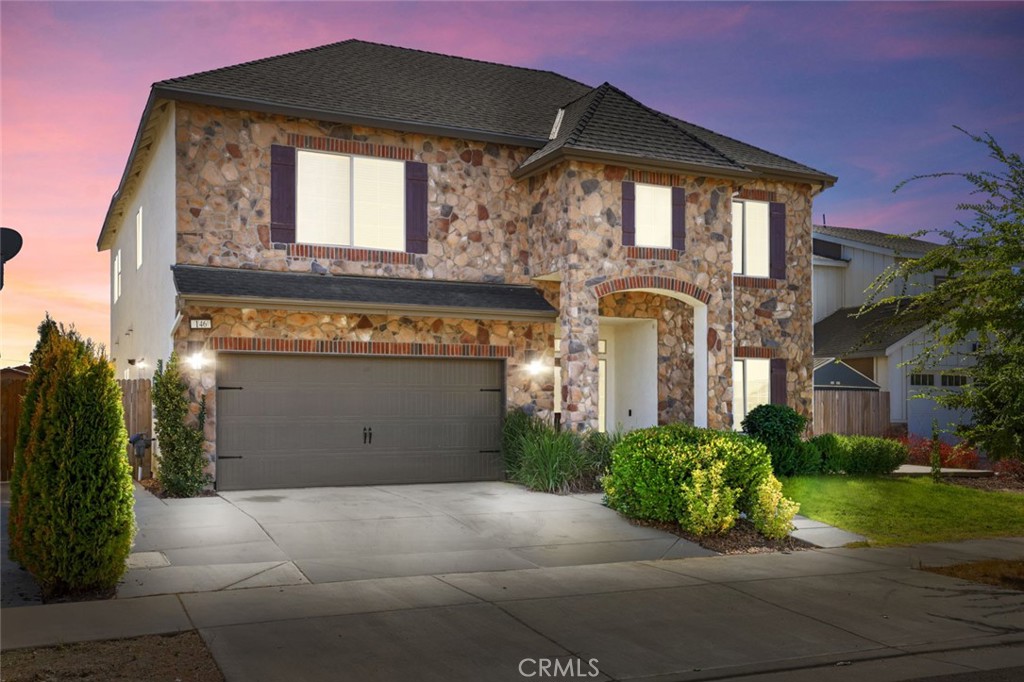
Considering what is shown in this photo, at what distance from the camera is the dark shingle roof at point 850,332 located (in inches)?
1014

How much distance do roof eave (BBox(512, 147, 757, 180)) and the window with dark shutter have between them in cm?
432

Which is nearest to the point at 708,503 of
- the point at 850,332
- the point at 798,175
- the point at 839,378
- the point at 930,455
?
the point at 798,175

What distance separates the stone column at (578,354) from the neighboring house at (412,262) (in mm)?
44

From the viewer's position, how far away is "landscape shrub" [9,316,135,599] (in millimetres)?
8664

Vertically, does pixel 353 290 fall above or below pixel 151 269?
below

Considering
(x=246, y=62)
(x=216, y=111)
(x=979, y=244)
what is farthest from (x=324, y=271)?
(x=979, y=244)

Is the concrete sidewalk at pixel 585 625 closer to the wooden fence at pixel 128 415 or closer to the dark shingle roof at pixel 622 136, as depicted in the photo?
the dark shingle roof at pixel 622 136

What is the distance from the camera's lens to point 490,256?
18.3 m

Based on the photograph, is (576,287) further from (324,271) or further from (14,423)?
(14,423)

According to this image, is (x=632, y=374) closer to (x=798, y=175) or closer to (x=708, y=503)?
(x=798, y=175)

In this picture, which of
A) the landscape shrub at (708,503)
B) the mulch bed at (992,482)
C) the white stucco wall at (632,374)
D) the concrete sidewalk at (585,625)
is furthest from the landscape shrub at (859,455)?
the concrete sidewalk at (585,625)

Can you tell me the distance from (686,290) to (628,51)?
17.9 ft

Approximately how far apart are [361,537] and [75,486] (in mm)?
4042

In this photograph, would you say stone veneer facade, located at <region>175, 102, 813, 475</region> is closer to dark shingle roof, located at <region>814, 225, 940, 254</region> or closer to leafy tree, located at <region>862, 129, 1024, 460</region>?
leafy tree, located at <region>862, 129, 1024, 460</region>
